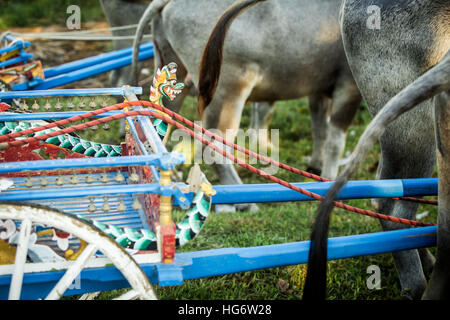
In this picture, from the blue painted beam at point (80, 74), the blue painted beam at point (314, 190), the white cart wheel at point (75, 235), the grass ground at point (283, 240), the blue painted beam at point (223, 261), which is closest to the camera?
the white cart wheel at point (75, 235)

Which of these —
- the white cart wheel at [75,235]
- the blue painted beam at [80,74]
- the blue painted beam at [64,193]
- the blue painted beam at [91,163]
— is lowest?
the white cart wheel at [75,235]

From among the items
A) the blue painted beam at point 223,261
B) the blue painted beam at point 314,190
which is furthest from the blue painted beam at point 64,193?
the blue painted beam at point 314,190

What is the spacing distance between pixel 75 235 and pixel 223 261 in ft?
1.54

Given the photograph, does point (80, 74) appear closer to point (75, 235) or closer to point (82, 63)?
point (82, 63)

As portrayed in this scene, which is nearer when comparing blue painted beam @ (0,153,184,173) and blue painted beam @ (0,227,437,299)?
blue painted beam @ (0,153,184,173)

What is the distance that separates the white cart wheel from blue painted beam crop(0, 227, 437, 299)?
79 millimetres

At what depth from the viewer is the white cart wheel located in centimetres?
129

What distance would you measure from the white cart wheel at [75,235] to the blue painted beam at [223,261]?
3.1 inches

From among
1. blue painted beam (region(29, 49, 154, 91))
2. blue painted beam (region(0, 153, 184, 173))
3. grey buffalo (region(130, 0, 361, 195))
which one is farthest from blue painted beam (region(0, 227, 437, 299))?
blue painted beam (region(29, 49, 154, 91))

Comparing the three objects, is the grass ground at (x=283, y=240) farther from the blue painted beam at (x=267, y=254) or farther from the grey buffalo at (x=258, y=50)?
the blue painted beam at (x=267, y=254)

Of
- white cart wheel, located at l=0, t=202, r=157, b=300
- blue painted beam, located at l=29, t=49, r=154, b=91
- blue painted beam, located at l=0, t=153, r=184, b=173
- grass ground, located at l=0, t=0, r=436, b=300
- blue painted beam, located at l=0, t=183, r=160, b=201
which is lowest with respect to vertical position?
grass ground, located at l=0, t=0, r=436, b=300

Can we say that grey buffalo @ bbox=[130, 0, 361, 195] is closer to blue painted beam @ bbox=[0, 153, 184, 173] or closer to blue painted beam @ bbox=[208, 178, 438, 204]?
blue painted beam @ bbox=[208, 178, 438, 204]

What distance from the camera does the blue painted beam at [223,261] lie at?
1417 millimetres
